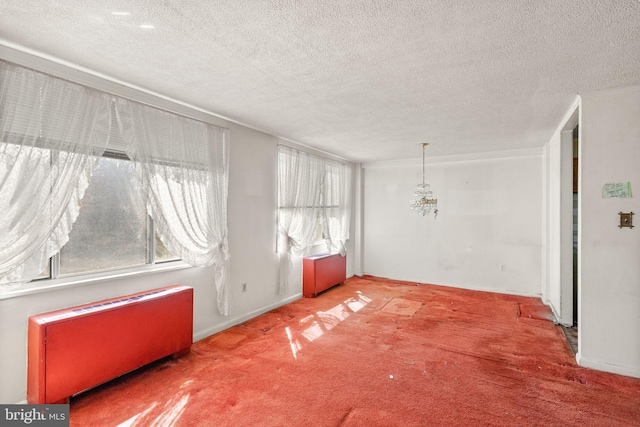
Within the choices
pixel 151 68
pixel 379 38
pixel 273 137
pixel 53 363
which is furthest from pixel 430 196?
pixel 53 363

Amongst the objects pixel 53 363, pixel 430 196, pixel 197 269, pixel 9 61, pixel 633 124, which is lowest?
pixel 53 363

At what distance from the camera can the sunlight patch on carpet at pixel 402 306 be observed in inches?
180

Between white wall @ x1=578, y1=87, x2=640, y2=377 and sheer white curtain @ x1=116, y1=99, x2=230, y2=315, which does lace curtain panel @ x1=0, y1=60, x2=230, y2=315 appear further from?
white wall @ x1=578, y1=87, x2=640, y2=377

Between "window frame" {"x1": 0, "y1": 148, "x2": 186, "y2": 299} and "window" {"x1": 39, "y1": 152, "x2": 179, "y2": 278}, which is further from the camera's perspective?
"window" {"x1": 39, "y1": 152, "x2": 179, "y2": 278}

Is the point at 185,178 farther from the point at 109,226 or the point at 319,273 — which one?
the point at 319,273

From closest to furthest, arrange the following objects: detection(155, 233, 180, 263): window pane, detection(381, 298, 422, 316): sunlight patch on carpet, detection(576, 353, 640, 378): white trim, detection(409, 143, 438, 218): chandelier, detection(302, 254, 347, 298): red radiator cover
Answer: detection(576, 353, 640, 378): white trim
detection(155, 233, 180, 263): window pane
detection(381, 298, 422, 316): sunlight patch on carpet
detection(302, 254, 347, 298): red radiator cover
detection(409, 143, 438, 218): chandelier

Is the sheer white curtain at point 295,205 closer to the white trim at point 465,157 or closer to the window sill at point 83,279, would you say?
the window sill at point 83,279

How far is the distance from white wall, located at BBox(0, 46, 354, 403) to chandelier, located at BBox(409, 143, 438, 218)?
2533 mm

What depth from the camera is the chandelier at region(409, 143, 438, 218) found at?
5738 mm

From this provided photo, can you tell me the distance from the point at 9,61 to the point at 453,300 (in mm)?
5801

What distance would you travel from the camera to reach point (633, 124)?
2.78 metres

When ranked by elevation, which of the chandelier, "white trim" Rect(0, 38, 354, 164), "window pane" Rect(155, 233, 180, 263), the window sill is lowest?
the window sill

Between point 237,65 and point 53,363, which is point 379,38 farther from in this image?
point 53,363

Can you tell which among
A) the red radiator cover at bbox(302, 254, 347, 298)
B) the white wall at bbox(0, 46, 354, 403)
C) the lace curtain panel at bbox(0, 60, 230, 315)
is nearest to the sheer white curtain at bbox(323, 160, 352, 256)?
the red radiator cover at bbox(302, 254, 347, 298)
